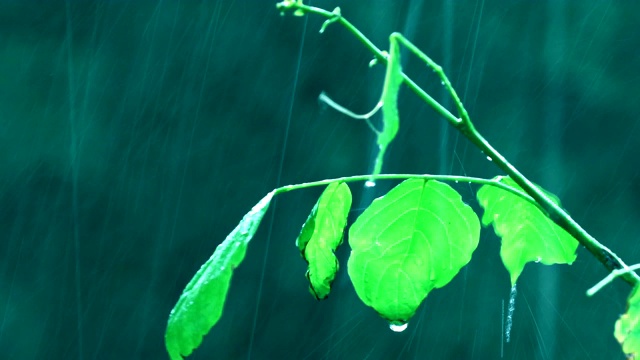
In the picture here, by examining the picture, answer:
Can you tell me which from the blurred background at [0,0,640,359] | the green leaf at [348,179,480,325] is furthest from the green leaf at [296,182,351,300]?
the blurred background at [0,0,640,359]

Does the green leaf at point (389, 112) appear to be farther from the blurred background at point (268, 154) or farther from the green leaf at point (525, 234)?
the blurred background at point (268, 154)

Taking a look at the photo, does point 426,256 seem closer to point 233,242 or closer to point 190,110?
point 233,242

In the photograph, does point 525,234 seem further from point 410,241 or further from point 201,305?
point 201,305

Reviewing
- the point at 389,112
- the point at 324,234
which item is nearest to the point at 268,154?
the point at 324,234

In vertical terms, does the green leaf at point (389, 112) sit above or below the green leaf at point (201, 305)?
above

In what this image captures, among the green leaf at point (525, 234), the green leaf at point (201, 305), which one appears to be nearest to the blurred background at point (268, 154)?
the green leaf at point (525, 234)
